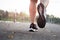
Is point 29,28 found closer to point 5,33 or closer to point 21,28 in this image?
point 21,28

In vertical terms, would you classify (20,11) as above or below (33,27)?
above

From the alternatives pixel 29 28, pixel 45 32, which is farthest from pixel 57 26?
pixel 29 28

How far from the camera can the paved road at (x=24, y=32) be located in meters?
1.42

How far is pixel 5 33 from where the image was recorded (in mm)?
1438

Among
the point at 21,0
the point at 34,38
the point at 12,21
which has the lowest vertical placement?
the point at 34,38

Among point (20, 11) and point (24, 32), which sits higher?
point (20, 11)

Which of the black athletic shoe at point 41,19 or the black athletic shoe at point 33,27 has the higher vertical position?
the black athletic shoe at point 41,19

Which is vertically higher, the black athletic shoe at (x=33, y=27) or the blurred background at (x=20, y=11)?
the blurred background at (x=20, y=11)

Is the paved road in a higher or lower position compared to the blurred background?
lower

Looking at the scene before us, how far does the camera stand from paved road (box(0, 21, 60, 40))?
1416 mm

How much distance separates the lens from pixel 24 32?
1.45 m

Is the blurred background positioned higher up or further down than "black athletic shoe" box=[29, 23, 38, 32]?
higher up

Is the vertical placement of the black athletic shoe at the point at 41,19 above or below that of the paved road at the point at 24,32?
above

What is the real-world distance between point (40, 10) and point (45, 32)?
17 cm
